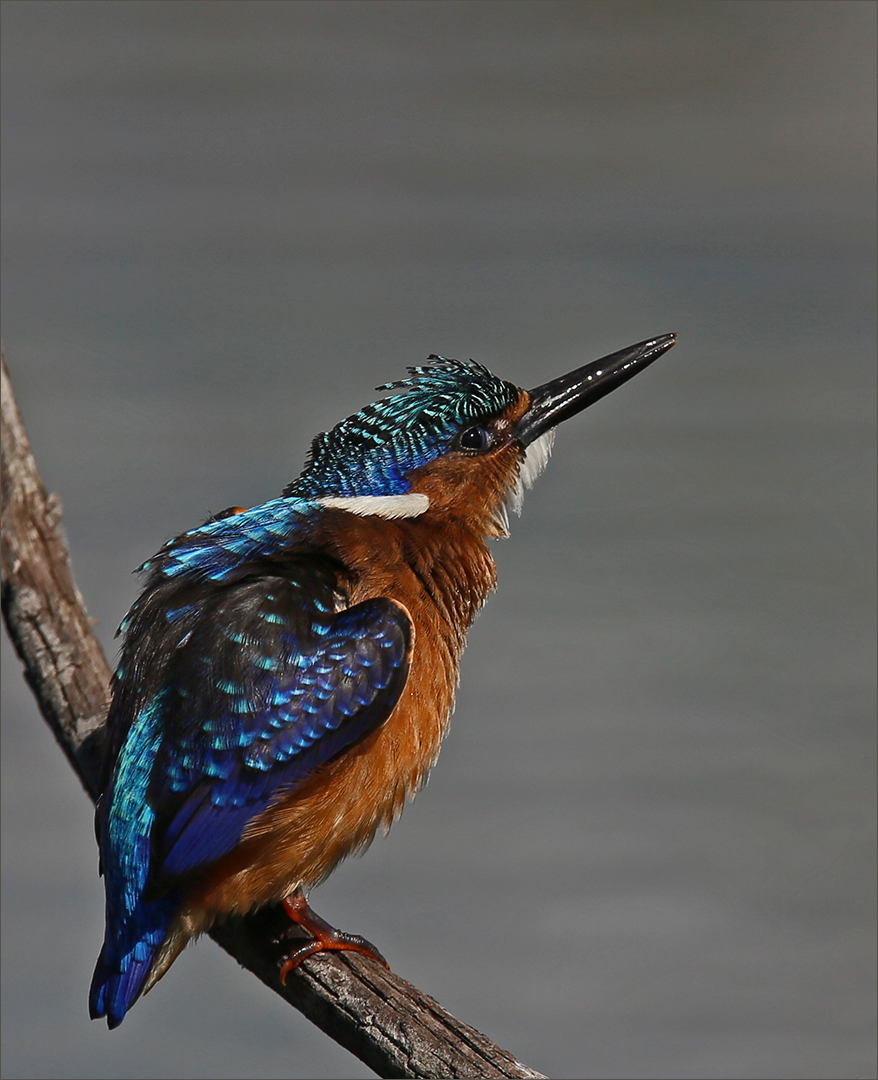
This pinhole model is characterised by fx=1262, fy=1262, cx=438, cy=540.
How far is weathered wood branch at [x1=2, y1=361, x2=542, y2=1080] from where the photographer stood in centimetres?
124

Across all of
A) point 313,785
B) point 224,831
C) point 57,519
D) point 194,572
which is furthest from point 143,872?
point 57,519

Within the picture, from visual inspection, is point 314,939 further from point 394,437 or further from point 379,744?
point 394,437

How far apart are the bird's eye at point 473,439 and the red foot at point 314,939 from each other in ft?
1.86

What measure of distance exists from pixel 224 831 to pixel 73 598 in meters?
0.55

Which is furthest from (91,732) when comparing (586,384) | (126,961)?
(586,384)

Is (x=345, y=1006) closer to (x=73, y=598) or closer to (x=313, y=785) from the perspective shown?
(x=313, y=785)

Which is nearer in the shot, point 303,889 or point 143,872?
point 143,872

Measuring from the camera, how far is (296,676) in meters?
1.33

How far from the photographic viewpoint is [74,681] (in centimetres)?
169

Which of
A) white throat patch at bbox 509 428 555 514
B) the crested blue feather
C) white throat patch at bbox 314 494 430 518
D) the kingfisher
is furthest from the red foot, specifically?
white throat patch at bbox 509 428 555 514

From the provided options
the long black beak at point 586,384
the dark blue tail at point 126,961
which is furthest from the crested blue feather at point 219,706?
the long black beak at point 586,384

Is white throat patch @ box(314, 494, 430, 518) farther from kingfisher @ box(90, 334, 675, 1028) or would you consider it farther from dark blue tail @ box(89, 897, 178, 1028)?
dark blue tail @ box(89, 897, 178, 1028)

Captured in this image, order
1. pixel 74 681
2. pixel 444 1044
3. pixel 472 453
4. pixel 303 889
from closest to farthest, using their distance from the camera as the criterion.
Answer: pixel 444 1044
pixel 303 889
pixel 472 453
pixel 74 681

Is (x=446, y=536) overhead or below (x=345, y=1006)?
overhead
